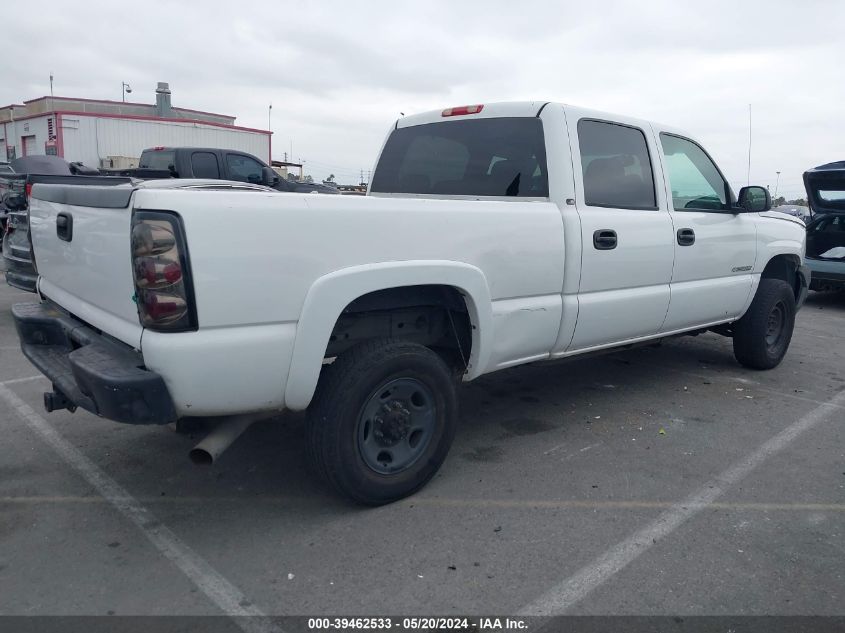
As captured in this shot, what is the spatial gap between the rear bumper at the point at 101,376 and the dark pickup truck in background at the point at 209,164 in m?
8.98

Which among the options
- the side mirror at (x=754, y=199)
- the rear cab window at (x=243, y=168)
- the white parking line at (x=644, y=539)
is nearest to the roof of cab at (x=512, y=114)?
the side mirror at (x=754, y=199)

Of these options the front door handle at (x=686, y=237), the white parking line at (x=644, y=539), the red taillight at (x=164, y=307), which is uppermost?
the front door handle at (x=686, y=237)

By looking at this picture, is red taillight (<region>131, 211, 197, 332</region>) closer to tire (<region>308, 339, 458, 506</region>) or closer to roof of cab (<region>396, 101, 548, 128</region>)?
tire (<region>308, 339, 458, 506</region>)

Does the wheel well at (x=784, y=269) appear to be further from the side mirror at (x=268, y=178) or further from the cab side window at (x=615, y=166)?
the side mirror at (x=268, y=178)

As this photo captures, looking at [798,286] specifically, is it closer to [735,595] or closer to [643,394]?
[643,394]

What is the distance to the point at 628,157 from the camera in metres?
4.60

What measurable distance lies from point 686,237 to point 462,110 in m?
1.75

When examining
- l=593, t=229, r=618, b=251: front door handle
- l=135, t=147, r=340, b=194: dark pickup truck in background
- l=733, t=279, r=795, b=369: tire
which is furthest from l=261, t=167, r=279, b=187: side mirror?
l=593, t=229, r=618, b=251: front door handle

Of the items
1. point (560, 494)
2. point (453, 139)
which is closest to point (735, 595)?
point (560, 494)

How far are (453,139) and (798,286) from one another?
374 centimetres

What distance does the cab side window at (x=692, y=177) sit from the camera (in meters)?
4.90

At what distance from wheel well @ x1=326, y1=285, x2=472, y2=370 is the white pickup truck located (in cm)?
1

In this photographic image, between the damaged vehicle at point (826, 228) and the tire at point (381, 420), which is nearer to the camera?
the tire at point (381, 420)

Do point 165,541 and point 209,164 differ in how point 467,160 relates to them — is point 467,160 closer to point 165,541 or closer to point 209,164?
point 165,541
